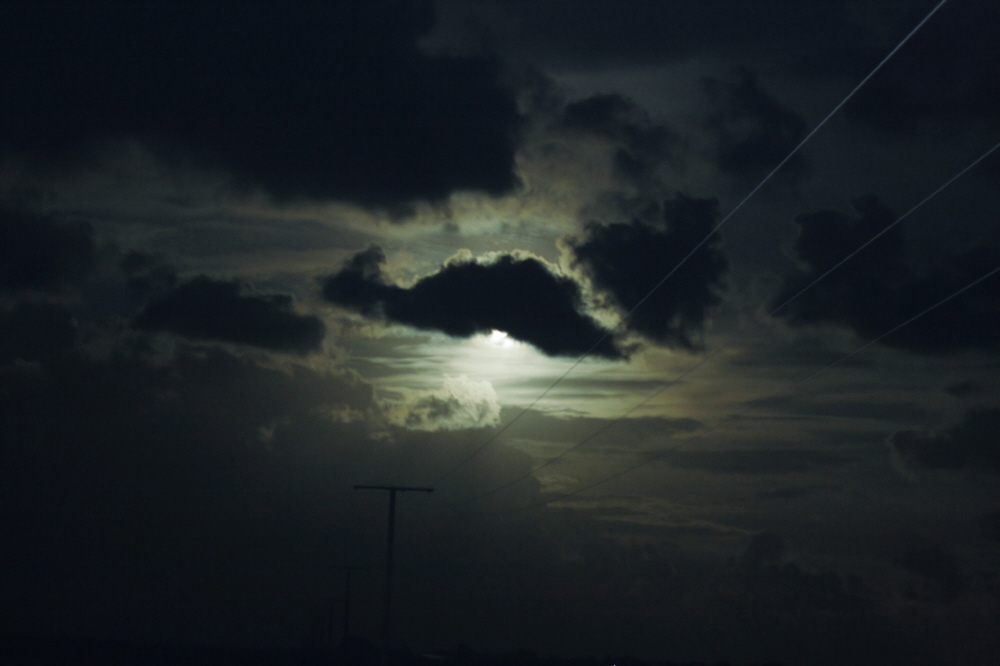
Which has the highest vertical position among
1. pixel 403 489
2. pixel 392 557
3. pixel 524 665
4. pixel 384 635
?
pixel 403 489

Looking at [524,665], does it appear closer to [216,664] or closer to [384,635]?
[216,664]

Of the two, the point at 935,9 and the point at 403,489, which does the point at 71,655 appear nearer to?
the point at 403,489

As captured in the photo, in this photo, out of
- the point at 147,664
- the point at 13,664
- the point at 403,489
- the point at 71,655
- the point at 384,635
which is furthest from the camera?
the point at 71,655

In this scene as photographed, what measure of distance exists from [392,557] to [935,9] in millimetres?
70596

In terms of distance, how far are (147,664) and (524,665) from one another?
7621 cm

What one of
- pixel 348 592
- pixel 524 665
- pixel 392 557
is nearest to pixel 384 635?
pixel 392 557

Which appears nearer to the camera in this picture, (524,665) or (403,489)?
(403,489)

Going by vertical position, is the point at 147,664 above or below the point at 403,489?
below

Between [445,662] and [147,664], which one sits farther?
[445,662]

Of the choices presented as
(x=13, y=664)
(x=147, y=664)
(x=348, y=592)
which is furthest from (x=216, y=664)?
(x=348, y=592)

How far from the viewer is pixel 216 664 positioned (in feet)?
538

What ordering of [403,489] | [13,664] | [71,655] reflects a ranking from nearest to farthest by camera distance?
[403,489] → [13,664] → [71,655]

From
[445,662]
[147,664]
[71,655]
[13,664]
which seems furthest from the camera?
[71,655]

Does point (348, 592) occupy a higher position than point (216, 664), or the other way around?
point (348, 592)
